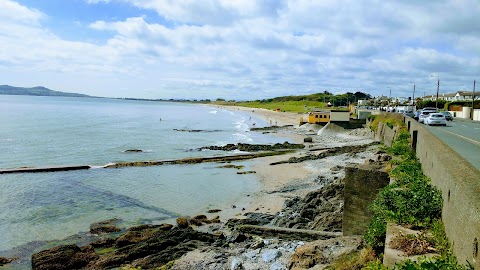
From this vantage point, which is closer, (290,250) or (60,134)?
(290,250)

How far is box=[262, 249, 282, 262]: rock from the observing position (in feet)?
42.0

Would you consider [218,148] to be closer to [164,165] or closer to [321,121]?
[164,165]

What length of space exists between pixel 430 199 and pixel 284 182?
1999 centimetres

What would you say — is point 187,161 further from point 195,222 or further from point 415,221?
point 415,221

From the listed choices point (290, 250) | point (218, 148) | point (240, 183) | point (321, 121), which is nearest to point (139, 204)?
point (240, 183)

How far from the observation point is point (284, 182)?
28281 mm

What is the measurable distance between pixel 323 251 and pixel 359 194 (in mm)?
2915

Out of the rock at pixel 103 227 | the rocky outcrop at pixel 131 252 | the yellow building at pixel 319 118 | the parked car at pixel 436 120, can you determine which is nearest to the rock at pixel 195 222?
the rocky outcrop at pixel 131 252

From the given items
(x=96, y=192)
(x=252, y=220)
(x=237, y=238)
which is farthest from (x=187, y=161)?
(x=237, y=238)

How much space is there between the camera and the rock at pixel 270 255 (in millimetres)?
12798

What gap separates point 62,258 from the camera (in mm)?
14359

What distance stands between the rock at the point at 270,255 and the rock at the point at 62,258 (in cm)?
642

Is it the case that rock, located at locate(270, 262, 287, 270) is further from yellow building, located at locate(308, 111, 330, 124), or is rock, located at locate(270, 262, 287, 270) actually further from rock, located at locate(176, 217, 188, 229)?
yellow building, located at locate(308, 111, 330, 124)

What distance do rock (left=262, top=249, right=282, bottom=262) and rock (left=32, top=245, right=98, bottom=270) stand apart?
642 cm
